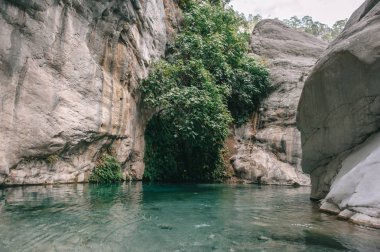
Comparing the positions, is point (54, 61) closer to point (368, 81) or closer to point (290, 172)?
point (368, 81)

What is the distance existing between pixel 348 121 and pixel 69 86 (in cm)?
1109

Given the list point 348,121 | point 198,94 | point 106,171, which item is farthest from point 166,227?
point 198,94

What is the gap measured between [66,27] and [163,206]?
958 cm

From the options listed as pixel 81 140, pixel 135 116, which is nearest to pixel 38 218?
pixel 81 140

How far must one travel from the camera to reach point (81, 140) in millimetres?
15289

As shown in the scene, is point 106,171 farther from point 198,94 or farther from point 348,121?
point 348,121

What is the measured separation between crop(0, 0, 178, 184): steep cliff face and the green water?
3.83 meters

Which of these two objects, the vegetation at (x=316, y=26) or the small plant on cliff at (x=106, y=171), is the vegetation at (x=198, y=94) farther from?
the vegetation at (x=316, y=26)

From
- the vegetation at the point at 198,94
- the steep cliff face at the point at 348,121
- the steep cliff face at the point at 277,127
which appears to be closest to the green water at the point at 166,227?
the steep cliff face at the point at 348,121

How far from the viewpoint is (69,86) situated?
592 inches

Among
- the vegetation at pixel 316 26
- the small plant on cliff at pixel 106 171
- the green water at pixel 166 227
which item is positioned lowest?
the green water at pixel 166 227

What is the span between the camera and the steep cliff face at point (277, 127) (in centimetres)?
2056

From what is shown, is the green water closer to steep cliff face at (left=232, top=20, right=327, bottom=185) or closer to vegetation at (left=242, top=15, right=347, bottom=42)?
steep cliff face at (left=232, top=20, right=327, bottom=185)

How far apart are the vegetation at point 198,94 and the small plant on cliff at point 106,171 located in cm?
281
